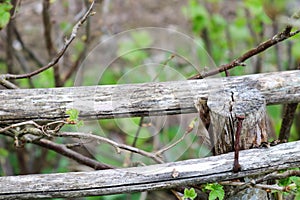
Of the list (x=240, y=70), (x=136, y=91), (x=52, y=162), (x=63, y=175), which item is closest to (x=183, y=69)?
(x=240, y=70)

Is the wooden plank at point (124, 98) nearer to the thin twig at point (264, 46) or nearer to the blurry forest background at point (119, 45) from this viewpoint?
the thin twig at point (264, 46)

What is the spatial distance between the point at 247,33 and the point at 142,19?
0.80 meters

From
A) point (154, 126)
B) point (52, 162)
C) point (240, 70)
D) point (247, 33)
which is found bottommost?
point (52, 162)

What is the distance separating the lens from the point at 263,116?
1.52 m

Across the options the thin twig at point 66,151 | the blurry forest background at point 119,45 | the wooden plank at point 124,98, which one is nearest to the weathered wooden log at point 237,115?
the wooden plank at point 124,98

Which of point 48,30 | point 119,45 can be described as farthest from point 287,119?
point 119,45

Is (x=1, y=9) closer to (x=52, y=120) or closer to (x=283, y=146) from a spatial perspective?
(x=52, y=120)

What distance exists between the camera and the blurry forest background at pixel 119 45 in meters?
2.65

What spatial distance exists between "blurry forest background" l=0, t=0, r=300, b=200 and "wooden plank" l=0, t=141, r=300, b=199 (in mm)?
673

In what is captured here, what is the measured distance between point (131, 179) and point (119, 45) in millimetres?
2193

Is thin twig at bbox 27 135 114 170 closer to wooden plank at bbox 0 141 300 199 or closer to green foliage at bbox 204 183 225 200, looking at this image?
wooden plank at bbox 0 141 300 199

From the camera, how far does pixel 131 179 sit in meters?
1.41

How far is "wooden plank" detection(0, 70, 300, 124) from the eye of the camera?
1.50 m

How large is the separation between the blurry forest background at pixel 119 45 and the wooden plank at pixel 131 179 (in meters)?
0.67
